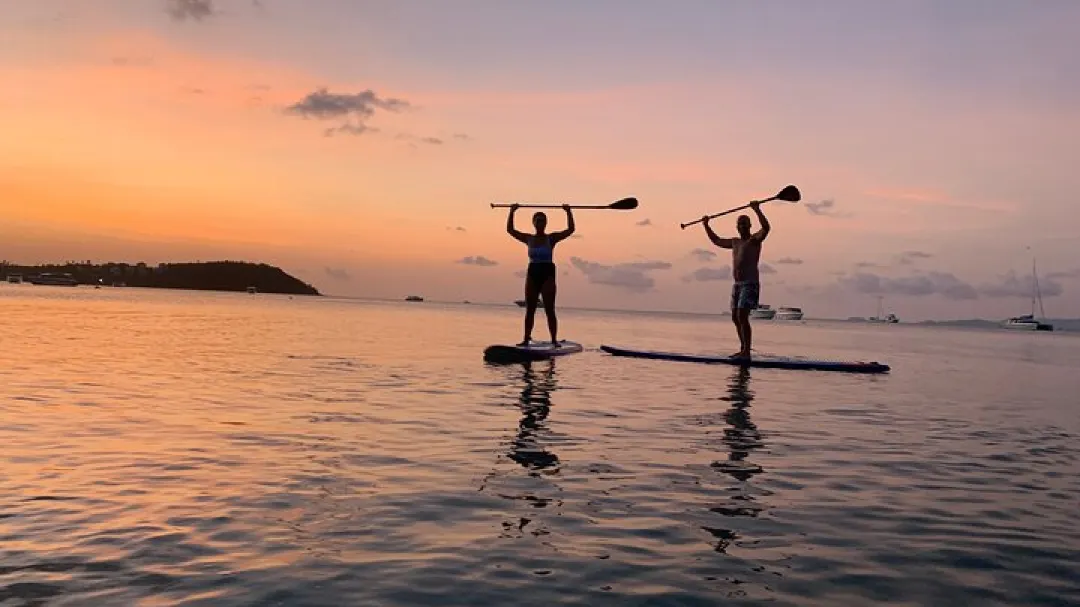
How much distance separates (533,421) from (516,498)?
4290 millimetres

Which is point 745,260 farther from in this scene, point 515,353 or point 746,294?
point 515,353

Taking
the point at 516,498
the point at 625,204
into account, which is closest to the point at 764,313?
the point at 625,204

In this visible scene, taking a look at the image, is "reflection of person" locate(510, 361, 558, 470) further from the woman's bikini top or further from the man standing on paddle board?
the man standing on paddle board

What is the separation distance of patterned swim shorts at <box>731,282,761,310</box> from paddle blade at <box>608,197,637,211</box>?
4660 millimetres

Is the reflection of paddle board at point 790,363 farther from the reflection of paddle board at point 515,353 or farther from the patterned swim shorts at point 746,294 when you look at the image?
the reflection of paddle board at point 515,353

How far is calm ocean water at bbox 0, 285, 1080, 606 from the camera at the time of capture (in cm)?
451

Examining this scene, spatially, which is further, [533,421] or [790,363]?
[790,363]

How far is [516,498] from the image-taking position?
6.40 m

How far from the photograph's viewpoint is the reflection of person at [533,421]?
8.05m

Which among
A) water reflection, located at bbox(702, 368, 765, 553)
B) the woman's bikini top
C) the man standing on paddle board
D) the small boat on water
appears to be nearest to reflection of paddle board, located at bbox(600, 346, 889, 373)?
the man standing on paddle board

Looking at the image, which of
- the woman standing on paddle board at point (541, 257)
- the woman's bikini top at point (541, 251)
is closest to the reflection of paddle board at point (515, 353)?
the woman standing on paddle board at point (541, 257)

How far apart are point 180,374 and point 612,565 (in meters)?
13.1

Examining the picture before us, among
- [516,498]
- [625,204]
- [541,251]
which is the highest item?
[625,204]

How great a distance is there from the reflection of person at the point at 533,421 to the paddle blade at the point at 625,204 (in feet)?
21.8
